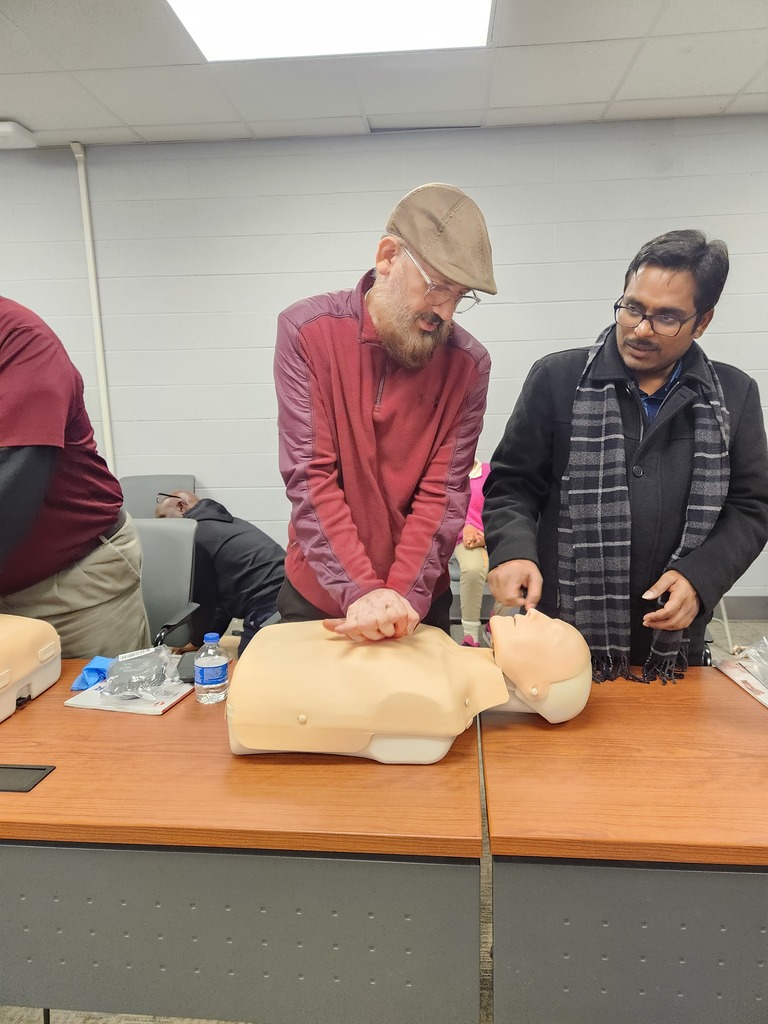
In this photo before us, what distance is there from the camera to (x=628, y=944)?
33.2 inches

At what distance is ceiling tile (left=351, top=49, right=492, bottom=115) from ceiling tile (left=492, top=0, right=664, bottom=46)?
185 mm

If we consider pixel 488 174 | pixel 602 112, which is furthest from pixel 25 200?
pixel 602 112

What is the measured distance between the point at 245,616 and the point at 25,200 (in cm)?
300

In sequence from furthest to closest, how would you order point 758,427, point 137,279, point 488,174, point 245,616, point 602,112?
point 137,279 → point 488,174 → point 602,112 → point 245,616 → point 758,427

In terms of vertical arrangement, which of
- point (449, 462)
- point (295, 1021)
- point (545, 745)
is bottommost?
point (295, 1021)

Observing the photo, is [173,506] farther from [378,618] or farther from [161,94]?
[378,618]

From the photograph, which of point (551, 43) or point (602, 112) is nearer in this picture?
point (551, 43)

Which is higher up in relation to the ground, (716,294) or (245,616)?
(716,294)

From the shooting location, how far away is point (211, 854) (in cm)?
87

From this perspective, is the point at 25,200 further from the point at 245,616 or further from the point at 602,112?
the point at 602,112

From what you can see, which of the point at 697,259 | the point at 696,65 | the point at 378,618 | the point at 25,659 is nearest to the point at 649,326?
the point at 697,259

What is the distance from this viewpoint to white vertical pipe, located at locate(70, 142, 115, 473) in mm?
3537

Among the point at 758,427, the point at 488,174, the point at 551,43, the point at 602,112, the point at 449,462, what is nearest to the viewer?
the point at 449,462

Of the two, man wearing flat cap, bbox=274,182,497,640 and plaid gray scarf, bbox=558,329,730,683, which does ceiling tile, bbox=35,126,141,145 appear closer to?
man wearing flat cap, bbox=274,182,497,640
